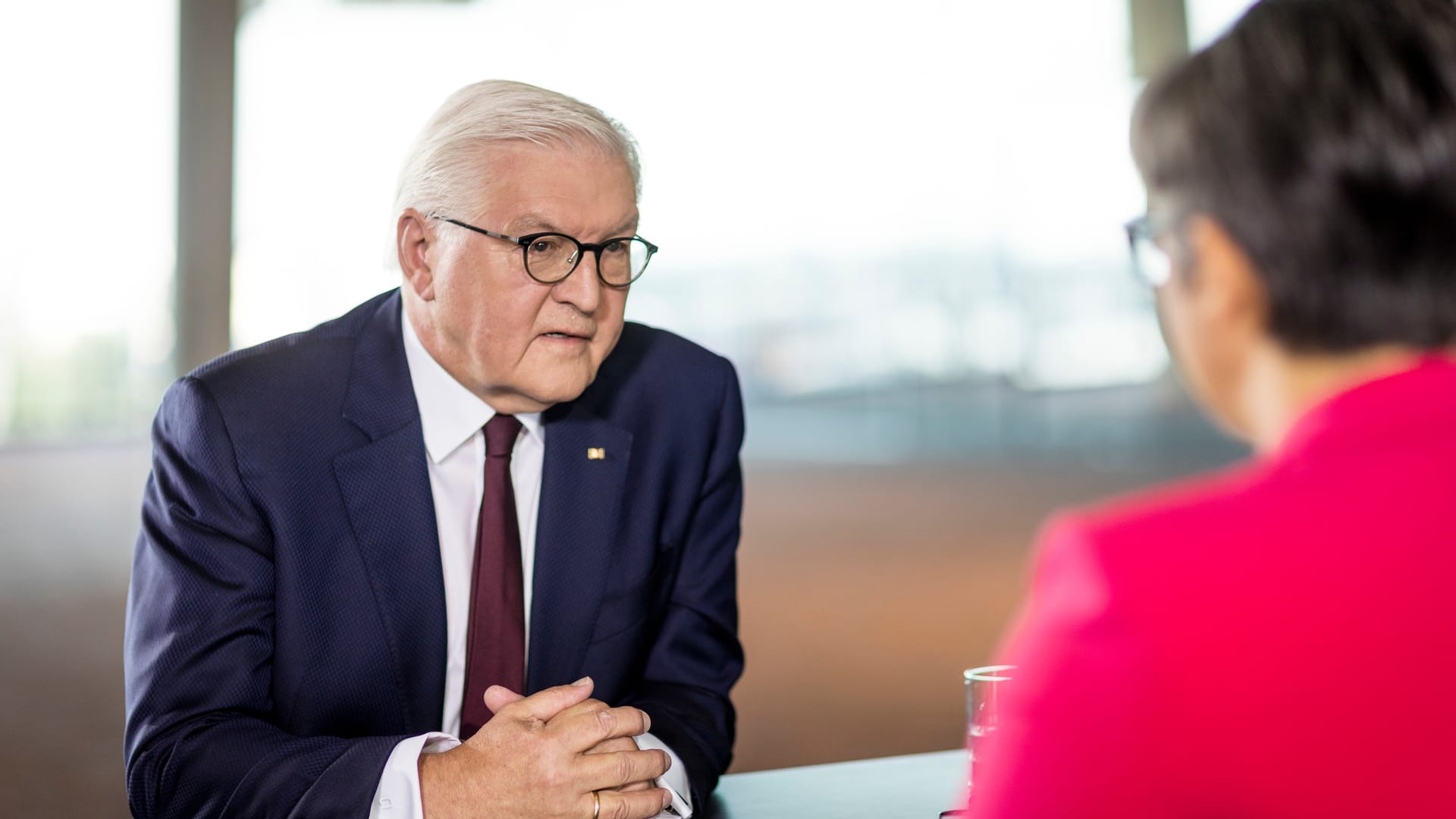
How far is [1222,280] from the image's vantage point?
2.34 ft

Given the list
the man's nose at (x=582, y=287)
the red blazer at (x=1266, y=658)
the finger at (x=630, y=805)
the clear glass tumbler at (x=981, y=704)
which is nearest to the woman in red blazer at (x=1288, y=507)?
the red blazer at (x=1266, y=658)

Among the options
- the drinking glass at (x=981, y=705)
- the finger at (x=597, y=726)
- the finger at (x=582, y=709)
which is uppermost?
the drinking glass at (x=981, y=705)

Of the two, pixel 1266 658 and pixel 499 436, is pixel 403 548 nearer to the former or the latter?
pixel 499 436

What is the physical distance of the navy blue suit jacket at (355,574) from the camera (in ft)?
4.72

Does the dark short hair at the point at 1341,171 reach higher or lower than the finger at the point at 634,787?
higher

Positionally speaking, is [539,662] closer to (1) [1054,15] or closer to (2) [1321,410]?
(2) [1321,410]

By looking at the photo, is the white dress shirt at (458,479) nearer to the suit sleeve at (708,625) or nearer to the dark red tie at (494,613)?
the dark red tie at (494,613)

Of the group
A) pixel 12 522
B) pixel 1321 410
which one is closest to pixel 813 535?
pixel 12 522

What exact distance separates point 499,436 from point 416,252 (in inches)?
11.0

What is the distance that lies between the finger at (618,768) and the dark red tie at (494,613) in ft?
1.10

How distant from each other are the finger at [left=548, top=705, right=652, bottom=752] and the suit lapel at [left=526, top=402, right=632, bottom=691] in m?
0.31

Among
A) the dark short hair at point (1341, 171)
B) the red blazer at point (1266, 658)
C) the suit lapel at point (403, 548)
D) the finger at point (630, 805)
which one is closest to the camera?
the red blazer at point (1266, 658)

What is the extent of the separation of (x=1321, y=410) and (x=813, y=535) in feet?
21.4

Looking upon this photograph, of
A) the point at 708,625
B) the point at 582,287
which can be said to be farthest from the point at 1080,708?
the point at 708,625
